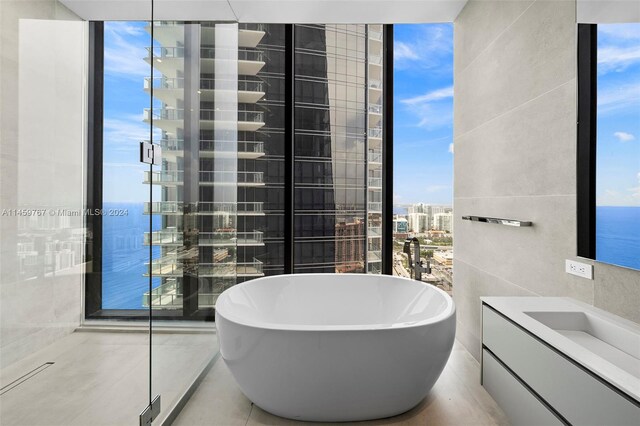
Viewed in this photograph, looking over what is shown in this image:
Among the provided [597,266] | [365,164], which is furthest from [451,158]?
[597,266]

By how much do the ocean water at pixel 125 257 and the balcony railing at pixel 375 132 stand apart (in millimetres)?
2243

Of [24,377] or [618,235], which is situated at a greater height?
[618,235]

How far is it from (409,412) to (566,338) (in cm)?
99

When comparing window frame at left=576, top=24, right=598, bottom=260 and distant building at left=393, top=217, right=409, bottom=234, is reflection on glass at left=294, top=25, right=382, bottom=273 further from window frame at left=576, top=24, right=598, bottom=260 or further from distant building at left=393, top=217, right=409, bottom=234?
window frame at left=576, top=24, right=598, bottom=260

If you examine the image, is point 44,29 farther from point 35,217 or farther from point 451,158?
point 451,158

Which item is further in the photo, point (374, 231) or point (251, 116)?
point (374, 231)

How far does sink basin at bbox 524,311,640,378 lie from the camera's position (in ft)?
3.97

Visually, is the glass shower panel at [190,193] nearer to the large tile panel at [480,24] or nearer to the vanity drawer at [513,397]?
the vanity drawer at [513,397]

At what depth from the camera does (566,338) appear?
122cm

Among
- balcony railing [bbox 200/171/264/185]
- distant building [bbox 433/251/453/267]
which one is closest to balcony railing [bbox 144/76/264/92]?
balcony railing [bbox 200/171/264/185]

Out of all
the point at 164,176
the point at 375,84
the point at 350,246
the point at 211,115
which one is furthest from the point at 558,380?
the point at 375,84

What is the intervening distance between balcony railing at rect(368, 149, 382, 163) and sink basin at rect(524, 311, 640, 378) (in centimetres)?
214

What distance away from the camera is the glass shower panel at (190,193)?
70.5 inches

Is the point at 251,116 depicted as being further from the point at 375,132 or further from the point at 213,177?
the point at 375,132
